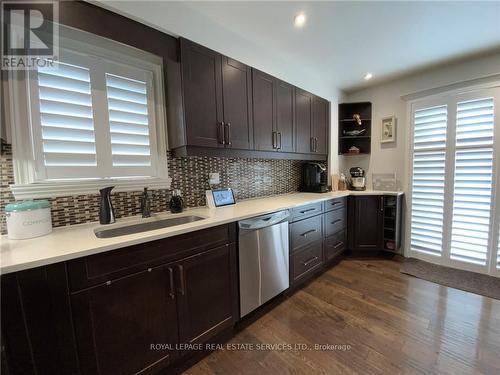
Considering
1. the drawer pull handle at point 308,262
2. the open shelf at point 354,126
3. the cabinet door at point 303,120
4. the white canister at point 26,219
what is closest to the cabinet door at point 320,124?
the cabinet door at point 303,120

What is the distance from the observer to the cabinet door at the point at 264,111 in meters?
2.00

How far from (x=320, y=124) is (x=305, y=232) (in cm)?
156

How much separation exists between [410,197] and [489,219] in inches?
28.6

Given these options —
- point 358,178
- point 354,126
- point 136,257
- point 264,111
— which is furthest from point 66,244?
point 354,126

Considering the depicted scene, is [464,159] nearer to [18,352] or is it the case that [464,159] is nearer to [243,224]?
[243,224]

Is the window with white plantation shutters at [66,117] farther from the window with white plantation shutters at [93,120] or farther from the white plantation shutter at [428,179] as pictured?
the white plantation shutter at [428,179]

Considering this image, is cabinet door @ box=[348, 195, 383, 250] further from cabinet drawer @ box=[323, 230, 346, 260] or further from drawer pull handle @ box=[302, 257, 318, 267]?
drawer pull handle @ box=[302, 257, 318, 267]

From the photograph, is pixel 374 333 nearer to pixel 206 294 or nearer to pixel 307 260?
pixel 307 260

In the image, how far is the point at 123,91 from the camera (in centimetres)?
153

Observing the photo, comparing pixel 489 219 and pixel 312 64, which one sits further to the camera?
pixel 312 64

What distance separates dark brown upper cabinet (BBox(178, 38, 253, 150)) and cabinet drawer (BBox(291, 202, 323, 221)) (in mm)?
776

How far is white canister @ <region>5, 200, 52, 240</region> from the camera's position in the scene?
106 cm

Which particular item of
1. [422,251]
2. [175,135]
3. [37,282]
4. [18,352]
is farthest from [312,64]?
[18,352]

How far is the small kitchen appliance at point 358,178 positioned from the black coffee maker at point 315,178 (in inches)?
19.4
